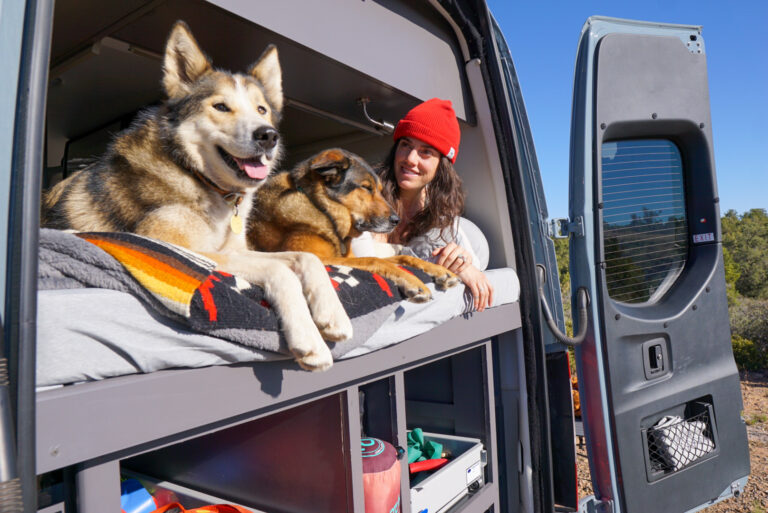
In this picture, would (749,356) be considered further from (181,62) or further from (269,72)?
(181,62)

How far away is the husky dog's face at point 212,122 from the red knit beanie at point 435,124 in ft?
3.58

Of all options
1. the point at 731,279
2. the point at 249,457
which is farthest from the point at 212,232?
the point at 731,279

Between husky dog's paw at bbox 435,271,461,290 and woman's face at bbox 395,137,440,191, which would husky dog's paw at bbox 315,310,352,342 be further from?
woman's face at bbox 395,137,440,191

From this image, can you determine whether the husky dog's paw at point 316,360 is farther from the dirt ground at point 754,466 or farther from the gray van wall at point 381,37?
the dirt ground at point 754,466

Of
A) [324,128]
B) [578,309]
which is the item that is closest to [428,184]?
[578,309]

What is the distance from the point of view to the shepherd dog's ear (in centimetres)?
220

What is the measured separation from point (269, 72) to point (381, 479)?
158 cm

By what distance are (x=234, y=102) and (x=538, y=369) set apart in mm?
2002

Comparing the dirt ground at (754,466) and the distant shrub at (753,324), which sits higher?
the distant shrub at (753,324)

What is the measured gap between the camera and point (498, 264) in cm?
285

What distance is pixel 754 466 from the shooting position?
5.56 meters

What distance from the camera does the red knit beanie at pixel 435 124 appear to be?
8.00 ft

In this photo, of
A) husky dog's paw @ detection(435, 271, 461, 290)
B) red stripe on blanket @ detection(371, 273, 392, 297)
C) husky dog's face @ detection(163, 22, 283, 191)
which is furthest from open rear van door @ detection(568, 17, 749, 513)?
husky dog's face @ detection(163, 22, 283, 191)

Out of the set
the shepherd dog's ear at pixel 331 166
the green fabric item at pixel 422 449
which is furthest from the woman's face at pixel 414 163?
the green fabric item at pixel 422 449
